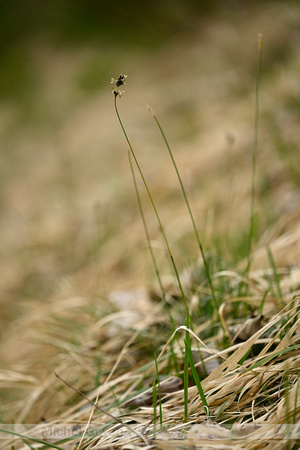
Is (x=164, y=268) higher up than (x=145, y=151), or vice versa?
(x=145, y=151)

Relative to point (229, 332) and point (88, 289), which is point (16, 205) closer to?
point (88, 289)

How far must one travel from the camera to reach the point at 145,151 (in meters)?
4.11

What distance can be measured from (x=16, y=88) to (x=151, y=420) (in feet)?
33.9

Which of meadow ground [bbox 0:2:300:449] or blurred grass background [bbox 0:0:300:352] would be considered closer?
meadow ground [bbox 0:2:300:449]

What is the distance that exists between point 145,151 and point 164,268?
2479 mm

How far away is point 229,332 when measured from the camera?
2.85 ft

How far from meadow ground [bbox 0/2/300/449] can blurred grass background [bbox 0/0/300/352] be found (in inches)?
0.7

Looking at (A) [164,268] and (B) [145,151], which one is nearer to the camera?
(A) [164,268]

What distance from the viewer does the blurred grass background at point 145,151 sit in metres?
2.00

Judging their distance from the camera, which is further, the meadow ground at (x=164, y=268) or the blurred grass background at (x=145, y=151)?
the blurred grass background at (x=145, y=151)

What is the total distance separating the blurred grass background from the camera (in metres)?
2.00

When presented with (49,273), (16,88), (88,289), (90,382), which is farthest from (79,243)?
(16,88)

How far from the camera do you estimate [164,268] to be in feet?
5.89

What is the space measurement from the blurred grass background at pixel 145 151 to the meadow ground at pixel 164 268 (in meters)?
0.02
